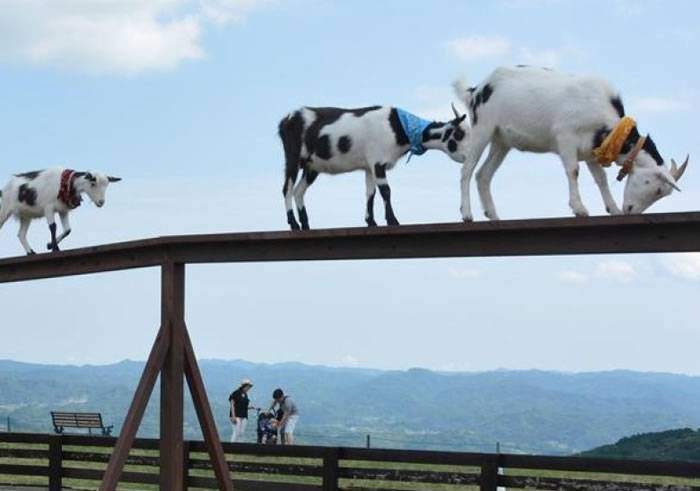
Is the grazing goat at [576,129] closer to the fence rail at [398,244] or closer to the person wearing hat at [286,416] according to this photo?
the fence rail at [398,244]

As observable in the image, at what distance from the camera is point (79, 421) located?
80.4ft

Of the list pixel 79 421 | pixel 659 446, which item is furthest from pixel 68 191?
pixel 659 446

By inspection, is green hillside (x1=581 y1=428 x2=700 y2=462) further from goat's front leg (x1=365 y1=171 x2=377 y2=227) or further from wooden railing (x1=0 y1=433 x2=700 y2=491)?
goat's front leg (x1=365 y1=171 x2=377 y2=227)

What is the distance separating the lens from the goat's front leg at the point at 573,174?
8.38 meters

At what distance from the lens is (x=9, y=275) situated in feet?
38.3

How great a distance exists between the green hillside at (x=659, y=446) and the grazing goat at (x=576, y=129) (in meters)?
14.3

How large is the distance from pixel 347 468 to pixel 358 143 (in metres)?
3.68

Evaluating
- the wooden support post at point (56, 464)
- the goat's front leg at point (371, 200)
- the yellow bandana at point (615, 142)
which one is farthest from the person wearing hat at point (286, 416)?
the yellow bandana at point (615, 142)

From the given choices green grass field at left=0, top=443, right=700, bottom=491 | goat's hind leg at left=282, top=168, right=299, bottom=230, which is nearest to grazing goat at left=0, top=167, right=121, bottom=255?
goat's hind leg at left=282, top=168, right=299, bottom=230

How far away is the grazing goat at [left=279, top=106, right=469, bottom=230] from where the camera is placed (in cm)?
970

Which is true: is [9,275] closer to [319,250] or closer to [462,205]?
[319,250]

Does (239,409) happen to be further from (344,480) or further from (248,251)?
(248,251)

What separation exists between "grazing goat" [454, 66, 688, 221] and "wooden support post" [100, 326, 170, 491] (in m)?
2.99

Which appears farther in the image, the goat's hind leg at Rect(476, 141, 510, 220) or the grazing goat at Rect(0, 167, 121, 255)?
the grazing goat at Rect(0, 167, 121, 255)
